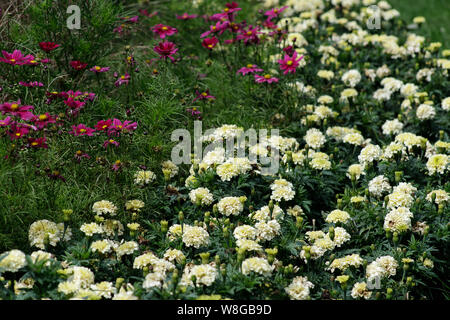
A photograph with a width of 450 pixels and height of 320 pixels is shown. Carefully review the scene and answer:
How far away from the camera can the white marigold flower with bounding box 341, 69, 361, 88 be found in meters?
4.78

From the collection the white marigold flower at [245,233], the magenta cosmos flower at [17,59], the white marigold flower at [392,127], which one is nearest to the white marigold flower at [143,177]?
the white marigold flower at [245,233]

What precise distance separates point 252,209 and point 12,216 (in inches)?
51.7

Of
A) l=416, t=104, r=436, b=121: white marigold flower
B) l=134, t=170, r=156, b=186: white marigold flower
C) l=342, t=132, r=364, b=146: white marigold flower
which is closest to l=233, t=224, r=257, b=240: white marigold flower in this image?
l=134, t=170, r=156, b=186: white marigold flower

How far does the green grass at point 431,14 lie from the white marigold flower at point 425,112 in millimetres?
2386

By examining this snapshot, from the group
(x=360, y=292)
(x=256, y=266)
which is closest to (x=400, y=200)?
(x=360, y=292)

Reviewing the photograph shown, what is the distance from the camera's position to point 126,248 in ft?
9.33

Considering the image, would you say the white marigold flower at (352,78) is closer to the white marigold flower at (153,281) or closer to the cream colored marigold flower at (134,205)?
the cream colored marigold flower at (134,205)

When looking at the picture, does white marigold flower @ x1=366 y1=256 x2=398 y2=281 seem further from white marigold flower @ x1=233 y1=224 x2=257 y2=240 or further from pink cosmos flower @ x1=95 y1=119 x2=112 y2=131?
pink cosmos flower @ x1=95 y1=119 x2=112 y2=131

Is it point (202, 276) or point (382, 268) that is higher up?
point (202, 276)

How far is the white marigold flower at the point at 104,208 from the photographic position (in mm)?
3076

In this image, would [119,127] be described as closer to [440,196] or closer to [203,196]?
[203,196]

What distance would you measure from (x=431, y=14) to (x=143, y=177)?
577 centimetres

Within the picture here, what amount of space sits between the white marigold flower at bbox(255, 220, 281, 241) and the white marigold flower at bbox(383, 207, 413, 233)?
0.60 metres
